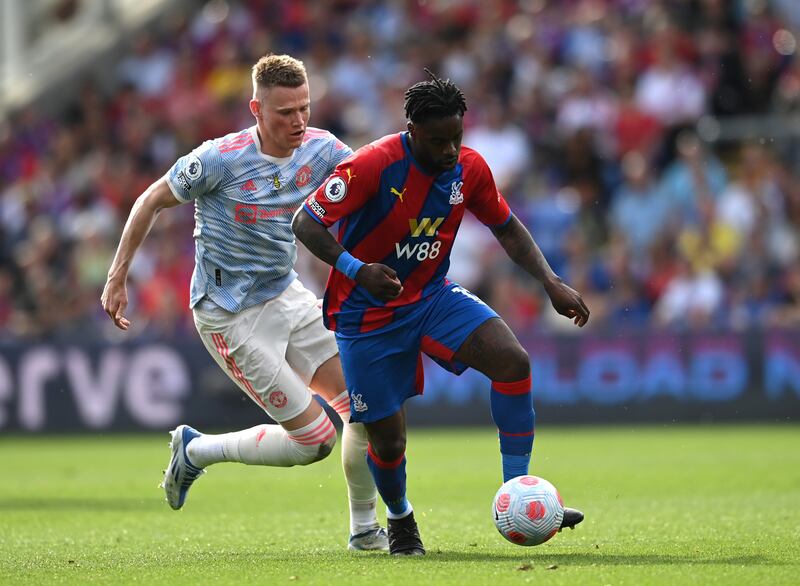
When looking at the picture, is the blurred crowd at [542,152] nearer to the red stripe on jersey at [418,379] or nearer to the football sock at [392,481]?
the red stripe on jersey at [418,379]

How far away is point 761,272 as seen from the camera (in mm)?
15820

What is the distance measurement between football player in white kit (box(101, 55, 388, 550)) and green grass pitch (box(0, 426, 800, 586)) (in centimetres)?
53

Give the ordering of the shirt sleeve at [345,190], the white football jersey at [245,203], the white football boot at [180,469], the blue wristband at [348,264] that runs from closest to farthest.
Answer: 1. the blue wristband at [348,264]
2. the shirt sleeve at [345,190]
3. the white football jersey at [245,203]
4. the white football boot at [180,469]

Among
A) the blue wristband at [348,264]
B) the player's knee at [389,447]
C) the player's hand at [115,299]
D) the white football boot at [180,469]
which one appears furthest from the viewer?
the white football boot at [180,469]

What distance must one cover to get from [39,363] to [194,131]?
4.34m

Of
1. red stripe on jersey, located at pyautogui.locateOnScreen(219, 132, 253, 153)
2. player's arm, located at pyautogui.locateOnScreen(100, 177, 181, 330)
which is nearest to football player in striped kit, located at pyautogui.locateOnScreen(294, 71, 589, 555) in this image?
red stripe on jersey, located at pyautogui.locateOnScreen(219, 132, 253, 153)

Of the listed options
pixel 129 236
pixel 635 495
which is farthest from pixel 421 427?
pixel 129 236

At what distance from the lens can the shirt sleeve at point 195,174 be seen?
7555 millimetres

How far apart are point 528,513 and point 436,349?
952 millimetres

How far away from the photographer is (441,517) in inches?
352

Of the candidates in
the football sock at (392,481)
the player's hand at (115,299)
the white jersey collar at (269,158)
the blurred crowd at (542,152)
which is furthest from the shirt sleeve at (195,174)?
the blurred crowd at (542,152)

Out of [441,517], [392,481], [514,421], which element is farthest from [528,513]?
[441,517]

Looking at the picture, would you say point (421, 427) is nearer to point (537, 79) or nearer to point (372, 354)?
point (537, 79)

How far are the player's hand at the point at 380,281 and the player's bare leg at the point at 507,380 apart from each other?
1.91ft
